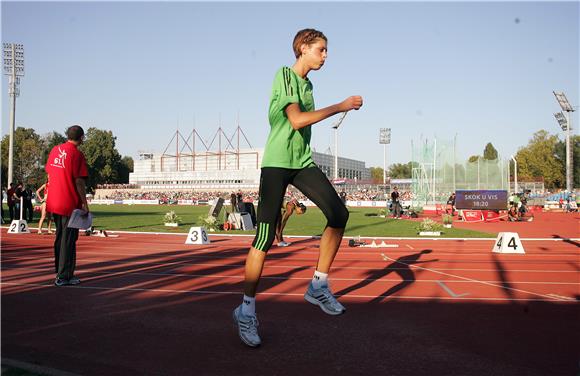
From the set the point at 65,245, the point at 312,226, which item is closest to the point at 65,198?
the point at 65,245

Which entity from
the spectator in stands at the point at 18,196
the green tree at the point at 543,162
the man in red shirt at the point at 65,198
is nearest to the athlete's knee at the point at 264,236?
the man in red shirt at the point at 65,198

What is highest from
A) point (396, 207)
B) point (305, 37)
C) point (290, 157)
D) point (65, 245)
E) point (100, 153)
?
point (100, 153)

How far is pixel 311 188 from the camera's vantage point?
3982 mm

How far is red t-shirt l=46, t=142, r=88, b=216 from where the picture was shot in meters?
6.32

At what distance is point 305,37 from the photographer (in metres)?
4.11

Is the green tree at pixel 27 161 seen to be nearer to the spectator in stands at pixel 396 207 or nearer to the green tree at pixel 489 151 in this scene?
the spectator in stands at pixel 396 207

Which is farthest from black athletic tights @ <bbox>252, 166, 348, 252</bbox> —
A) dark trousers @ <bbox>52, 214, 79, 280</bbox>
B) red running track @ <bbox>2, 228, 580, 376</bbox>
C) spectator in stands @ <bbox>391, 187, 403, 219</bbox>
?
spectator in stands @ <bbox>391, 187, 403, 219</bbox>

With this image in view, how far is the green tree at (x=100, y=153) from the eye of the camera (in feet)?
316

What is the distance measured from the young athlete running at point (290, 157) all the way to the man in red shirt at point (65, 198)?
3.40m

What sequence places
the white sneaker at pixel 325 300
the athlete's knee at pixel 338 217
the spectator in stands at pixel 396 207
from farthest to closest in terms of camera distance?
1. the spectator in stands at pixel 396 207
2. the white sneaker at pixel 325 300
3. the athlete's knee at pixel 338 217

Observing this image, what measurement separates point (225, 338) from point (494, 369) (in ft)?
6.14

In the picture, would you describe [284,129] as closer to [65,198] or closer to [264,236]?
[264,236]

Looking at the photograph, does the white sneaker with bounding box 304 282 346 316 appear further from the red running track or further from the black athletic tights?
the black athletic tights

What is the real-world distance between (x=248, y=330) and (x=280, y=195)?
101 cm
